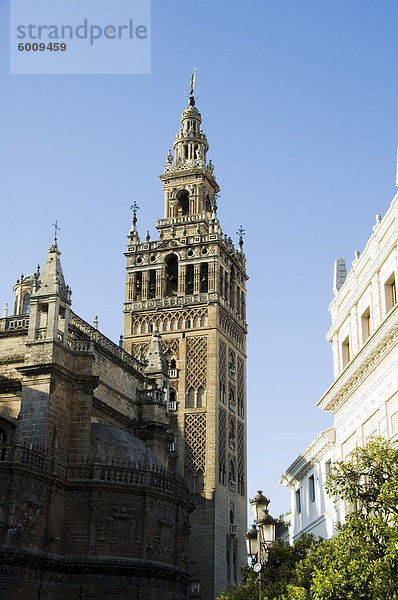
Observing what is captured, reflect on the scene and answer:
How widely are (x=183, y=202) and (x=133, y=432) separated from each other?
22.3 m

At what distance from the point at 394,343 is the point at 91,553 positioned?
15.5 meters

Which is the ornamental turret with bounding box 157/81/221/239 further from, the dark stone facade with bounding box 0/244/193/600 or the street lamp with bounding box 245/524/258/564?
the street lamp with bounding box 245/524/258/564

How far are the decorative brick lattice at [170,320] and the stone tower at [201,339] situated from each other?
0.06 m

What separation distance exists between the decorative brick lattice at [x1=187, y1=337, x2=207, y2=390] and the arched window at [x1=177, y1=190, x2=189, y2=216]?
11.2 metres

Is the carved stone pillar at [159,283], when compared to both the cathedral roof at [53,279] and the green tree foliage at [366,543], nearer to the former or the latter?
the cathedral roof at [53,279]

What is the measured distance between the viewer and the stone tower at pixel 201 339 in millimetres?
45844

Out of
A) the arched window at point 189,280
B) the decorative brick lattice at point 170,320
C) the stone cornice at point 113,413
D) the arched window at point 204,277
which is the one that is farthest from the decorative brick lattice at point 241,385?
the stone cornice at point 113,413

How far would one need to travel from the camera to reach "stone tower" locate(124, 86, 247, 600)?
45.8 metres

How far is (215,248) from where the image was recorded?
171ft

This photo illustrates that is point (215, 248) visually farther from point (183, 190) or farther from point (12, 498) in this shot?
point (12, 498)

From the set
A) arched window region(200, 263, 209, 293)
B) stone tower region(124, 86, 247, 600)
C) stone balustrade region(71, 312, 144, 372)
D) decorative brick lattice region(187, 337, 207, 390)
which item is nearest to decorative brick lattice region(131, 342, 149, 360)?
stone tower region(124, 86, 247, 600)

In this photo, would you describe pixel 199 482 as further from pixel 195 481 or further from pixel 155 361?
pixel 155 361

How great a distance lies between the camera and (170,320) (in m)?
51.0

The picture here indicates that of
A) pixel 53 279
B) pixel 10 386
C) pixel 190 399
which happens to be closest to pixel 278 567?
pixel 10 386
